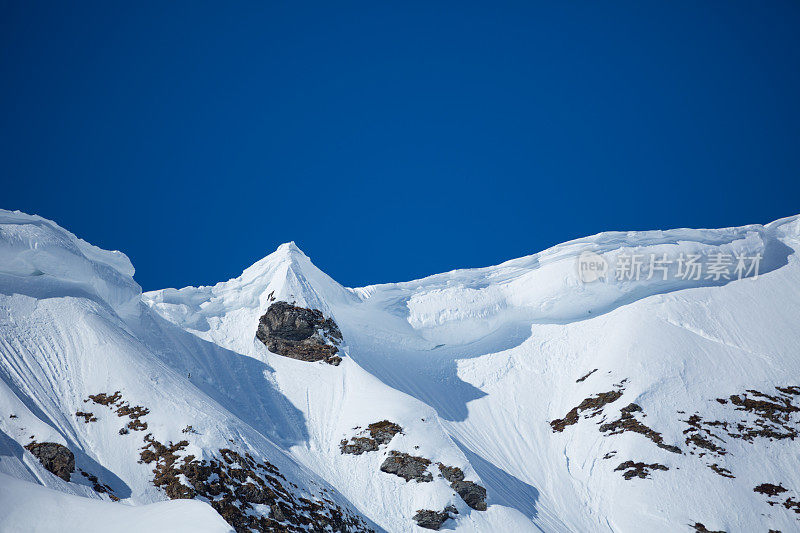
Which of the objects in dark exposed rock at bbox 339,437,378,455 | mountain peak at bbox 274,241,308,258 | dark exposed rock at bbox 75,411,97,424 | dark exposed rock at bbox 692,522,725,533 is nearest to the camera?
dark exposed rock at bbox 75,411,97,424

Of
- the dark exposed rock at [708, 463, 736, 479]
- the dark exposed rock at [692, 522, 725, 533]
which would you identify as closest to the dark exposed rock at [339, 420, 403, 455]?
the dark exposed rock at [692, 522, 725, 533]

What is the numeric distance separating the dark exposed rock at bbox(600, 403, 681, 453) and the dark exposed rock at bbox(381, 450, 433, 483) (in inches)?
615

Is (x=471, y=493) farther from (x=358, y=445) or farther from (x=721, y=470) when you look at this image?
(x=721, y=470)

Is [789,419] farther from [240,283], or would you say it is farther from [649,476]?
[240,283]

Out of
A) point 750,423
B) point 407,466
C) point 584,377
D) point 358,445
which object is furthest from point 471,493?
point 750,423

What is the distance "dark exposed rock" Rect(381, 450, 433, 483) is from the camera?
3800 centimetres

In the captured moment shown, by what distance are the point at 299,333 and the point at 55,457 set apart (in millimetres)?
24731

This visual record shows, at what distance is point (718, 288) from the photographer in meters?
58.1

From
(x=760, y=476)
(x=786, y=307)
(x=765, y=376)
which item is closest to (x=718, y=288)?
(x=786, y=307)

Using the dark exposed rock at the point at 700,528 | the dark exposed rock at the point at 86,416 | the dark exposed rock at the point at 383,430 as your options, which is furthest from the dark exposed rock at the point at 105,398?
the dark exposed rock at the point at 700,528

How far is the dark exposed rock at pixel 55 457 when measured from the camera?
2755 cm

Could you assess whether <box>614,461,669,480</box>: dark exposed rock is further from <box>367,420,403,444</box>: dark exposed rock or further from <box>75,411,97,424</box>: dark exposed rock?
<box>75,411,97,424</box>: dark exposed rock

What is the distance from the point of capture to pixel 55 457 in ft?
91.5

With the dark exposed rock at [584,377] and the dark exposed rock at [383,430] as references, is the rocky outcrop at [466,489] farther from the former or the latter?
the dark exposed rock at [584,377]
